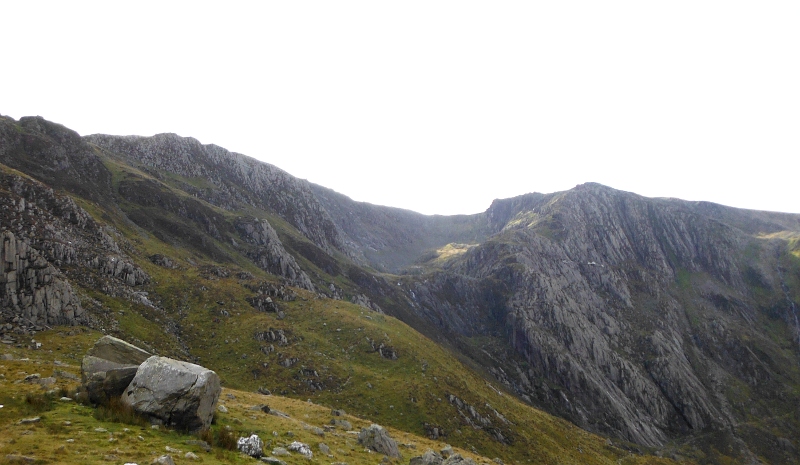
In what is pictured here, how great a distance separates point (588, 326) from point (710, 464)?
186 ft

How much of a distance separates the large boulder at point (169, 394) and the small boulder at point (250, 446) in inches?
88.0

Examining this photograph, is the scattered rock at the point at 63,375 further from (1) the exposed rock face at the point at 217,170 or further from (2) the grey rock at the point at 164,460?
(1) the exposed rock face at the point at 217,170

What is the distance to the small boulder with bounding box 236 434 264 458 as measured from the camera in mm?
20969

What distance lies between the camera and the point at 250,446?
69.7 feet

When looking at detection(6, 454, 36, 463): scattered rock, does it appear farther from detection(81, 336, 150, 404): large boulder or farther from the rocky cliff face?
the rocky cliff face

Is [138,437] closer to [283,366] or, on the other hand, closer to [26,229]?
[283,366]

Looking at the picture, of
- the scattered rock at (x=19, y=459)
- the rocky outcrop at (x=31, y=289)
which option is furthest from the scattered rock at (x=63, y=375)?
the rocky outcrop at (x=31, y=289)

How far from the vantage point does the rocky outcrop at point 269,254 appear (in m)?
120

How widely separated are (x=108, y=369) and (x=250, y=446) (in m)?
9.87

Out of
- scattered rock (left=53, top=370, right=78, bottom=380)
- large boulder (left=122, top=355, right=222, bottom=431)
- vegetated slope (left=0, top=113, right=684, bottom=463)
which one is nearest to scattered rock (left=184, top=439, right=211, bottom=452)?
large boulder (left=122, top=355, right=222, bottom=431)

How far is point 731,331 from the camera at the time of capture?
176 m

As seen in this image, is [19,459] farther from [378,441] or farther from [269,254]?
[269,254]

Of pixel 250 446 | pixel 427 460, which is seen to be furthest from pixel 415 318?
pixel 250 446

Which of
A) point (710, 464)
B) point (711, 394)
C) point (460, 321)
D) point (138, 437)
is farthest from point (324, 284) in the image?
point (711, 394)
